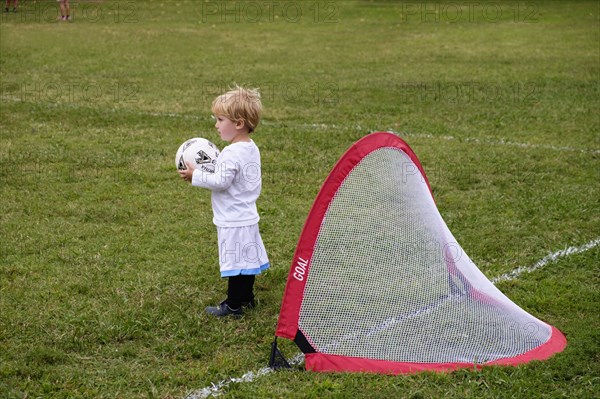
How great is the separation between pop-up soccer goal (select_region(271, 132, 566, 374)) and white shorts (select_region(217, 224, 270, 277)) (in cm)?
74

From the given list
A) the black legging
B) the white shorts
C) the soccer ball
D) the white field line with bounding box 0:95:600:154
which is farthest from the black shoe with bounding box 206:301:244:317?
the white field line with bounding box 0:95:600:154

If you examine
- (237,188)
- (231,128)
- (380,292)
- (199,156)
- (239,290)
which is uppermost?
(231,128)

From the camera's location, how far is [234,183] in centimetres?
538

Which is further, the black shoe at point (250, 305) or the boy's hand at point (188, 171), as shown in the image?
the black shoe at point (250, 305)

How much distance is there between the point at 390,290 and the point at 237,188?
1.29 metres

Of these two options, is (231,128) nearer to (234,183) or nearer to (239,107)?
(239,107)

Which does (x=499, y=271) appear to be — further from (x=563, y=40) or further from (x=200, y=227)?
(x=563, y=40)

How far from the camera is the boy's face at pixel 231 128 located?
5.40m

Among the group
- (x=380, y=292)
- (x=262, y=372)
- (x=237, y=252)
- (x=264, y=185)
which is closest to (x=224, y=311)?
(x=237, y=252)

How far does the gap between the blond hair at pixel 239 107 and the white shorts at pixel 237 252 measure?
74cm

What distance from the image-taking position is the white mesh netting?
4.75 m

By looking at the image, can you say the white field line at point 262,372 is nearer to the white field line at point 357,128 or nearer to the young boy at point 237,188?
the young boy at point 237,188

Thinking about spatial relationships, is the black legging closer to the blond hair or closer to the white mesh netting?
the white mesh netting

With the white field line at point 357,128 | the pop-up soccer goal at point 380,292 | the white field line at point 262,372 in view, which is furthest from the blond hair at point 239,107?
the white field line at point 357,128
